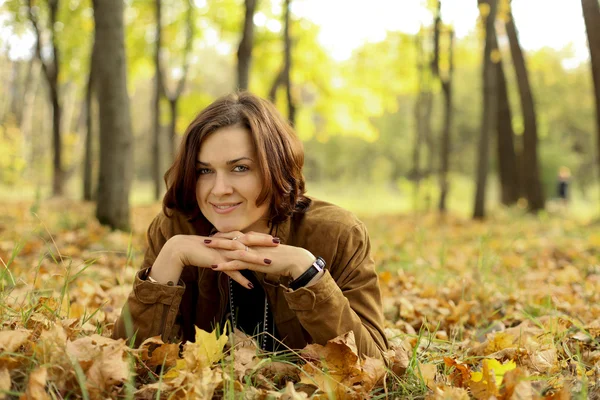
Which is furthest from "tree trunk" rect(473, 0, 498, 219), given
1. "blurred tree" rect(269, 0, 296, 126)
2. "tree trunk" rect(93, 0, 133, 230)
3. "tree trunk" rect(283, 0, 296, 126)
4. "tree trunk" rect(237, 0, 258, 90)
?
"tree trunk" rect(93, 0, 133, 230)

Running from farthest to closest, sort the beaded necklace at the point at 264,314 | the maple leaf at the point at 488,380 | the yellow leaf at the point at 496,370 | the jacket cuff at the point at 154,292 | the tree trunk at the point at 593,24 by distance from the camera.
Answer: the tree trunk at the point at 593,24 → the beaded necklace at the point at 264,314 → the jacket cuff at the point at 154,292 → the yellow leaf at the point at 496,370 → the maple leaf at the point at 488,380

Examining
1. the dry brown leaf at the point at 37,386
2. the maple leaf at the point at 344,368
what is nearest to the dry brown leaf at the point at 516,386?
the maple leaf at the point at 344,368

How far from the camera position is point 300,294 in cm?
201

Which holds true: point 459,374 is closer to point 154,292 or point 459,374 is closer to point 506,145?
point 154,292

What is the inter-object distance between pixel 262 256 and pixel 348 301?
0.39m

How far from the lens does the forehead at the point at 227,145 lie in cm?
214

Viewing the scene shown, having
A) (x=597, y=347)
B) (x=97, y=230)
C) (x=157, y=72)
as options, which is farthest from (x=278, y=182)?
(x=157, y=72)

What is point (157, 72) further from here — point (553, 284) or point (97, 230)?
point (553, 284)

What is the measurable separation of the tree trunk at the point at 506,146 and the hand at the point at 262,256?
12.6 m

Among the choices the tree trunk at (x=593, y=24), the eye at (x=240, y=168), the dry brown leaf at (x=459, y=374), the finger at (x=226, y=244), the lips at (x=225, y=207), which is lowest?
the dry brown leaf at (x=459, y=374)

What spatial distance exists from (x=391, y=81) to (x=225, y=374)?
15592 mm

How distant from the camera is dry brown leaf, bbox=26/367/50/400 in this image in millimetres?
1450

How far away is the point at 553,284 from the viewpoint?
170 inches

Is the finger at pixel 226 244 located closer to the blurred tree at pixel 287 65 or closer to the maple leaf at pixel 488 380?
the maple leaf at pixel 488 380
